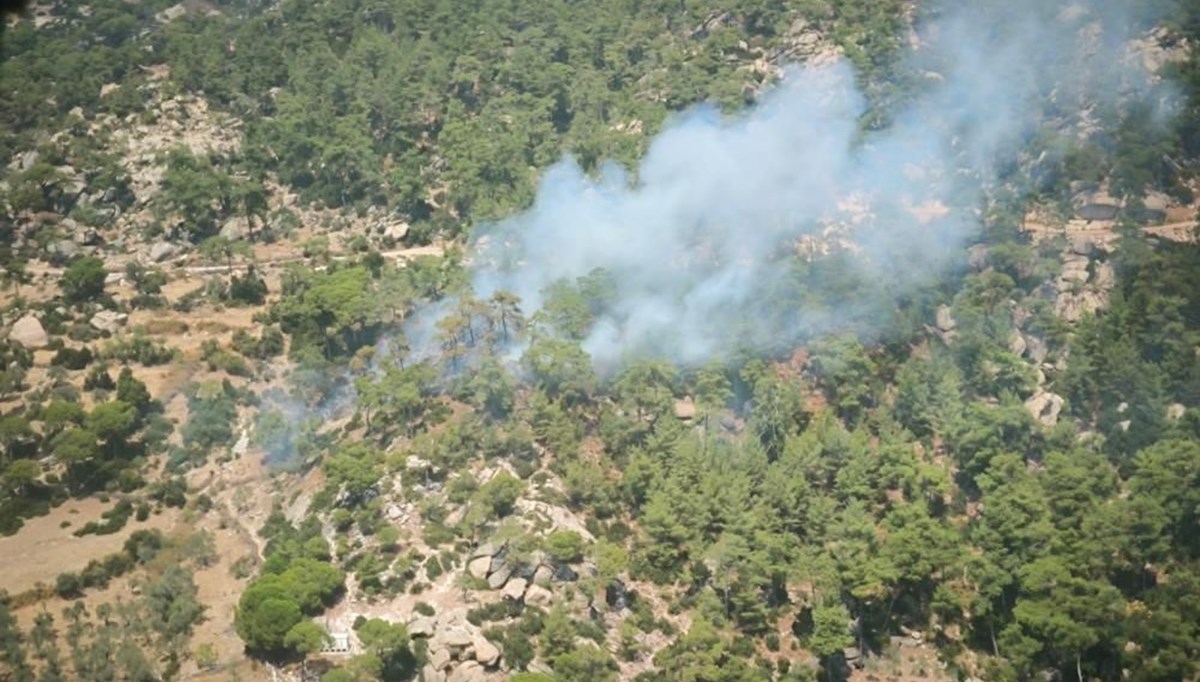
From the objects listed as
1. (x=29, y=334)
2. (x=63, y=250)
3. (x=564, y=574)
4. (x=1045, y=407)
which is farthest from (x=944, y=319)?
(x=63, y=250)

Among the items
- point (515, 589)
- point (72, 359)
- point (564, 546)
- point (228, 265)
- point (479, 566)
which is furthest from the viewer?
point (228, 265)

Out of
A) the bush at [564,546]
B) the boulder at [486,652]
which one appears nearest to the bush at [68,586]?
the boulder at [486,652]

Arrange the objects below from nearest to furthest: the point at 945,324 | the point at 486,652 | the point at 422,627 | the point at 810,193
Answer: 1. the point at 486,652
2. the point at 422,627
3. the point at 945,324
4. the point at 810,193

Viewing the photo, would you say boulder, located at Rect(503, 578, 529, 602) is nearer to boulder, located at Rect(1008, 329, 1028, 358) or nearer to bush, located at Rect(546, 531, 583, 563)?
bush, located at Rect(546, 531, 583, 563)

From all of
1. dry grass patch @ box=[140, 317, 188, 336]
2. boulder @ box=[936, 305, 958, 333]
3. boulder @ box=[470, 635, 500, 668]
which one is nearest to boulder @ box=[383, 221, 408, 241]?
dry grass patch @ box=[140, 317, 188, 336]

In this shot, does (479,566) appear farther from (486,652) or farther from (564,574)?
(486,652)

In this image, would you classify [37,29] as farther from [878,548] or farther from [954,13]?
[878,548]

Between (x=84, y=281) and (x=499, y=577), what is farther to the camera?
(x=84, y=281)
